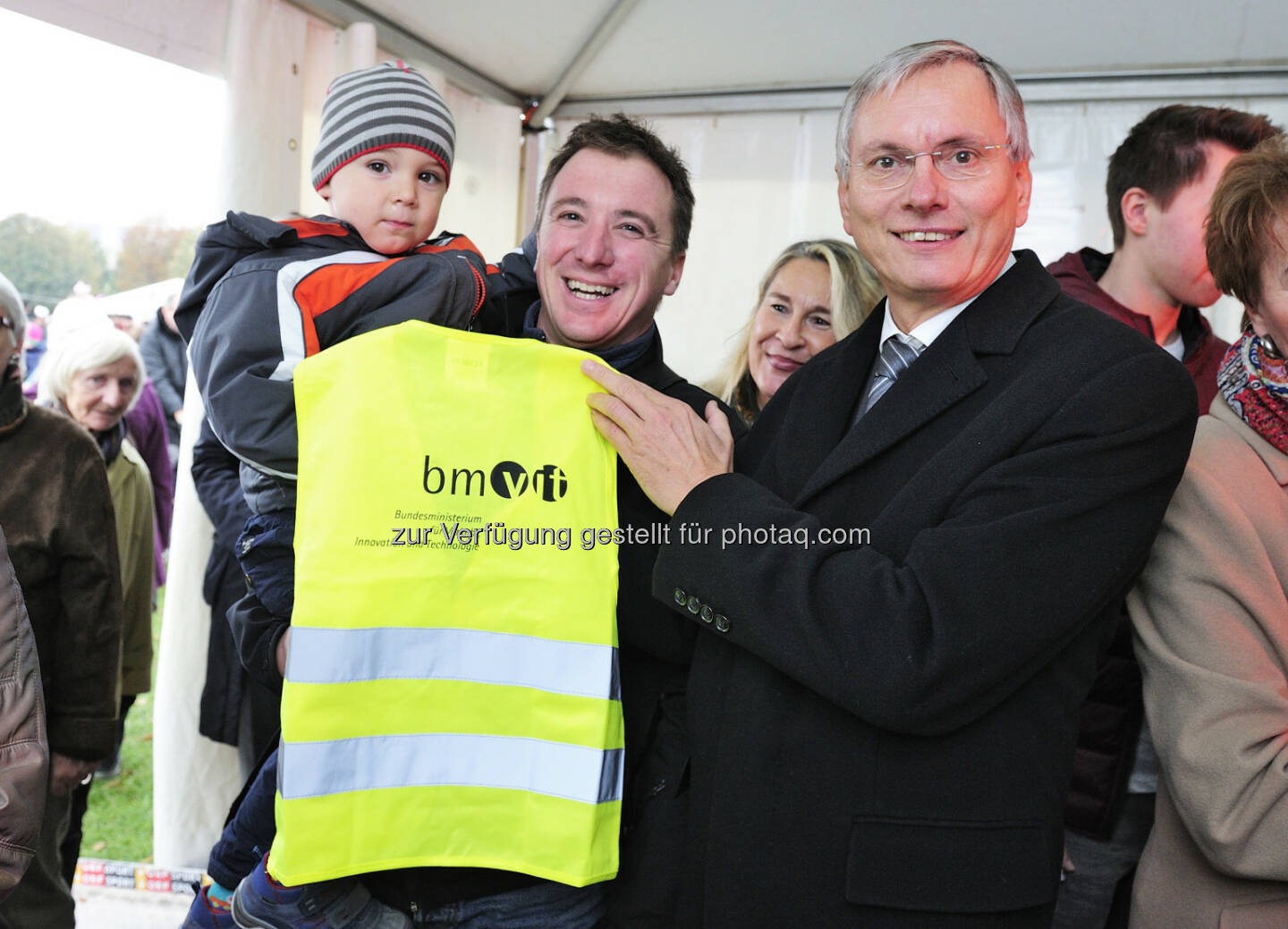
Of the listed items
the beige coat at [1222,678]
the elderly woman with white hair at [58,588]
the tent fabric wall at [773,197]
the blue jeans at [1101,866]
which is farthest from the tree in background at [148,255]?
the beige coat at [1222,678]

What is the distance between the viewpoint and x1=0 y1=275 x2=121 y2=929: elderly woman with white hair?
287 centimetres

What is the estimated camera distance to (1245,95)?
13.0ft

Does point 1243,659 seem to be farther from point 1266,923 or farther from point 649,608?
point 649,608

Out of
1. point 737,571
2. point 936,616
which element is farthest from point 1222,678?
point 737,571

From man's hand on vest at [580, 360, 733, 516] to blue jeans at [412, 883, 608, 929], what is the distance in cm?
73

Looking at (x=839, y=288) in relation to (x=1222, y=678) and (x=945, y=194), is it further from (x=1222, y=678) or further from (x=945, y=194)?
(x=1222, y=678)

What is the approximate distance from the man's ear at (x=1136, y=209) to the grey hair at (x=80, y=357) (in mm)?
3998

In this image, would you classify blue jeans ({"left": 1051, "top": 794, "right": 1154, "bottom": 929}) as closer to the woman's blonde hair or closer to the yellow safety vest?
the yellow safety vest

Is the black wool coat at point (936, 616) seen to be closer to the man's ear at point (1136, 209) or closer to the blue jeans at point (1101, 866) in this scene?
the blue jeans at point (1101, 866)

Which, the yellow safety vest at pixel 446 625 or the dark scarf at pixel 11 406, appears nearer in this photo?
the yellow safety vest at pixel 446 625

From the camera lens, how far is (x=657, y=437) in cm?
167

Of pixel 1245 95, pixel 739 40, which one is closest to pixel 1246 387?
pixel 1245 95

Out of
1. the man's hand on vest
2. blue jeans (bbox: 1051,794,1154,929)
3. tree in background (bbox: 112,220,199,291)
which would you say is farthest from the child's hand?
tree in background (bbox: 112,220,199,291)

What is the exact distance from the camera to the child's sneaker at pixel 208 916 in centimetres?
204
